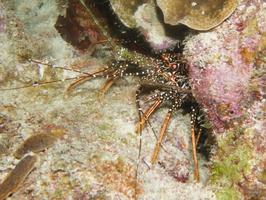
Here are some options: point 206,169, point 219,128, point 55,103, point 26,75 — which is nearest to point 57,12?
point 26,75

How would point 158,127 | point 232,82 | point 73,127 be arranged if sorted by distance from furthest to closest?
point 158,127 → point 73,127 → point 232,82

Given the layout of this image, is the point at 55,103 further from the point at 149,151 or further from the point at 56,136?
the point at 149,151

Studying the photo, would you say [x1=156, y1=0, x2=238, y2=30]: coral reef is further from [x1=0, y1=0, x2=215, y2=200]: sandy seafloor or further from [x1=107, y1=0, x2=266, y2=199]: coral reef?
[x1=0, y1=0, x2=215, y2=200]: sandy seafloor

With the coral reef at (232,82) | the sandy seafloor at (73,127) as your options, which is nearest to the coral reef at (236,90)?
the coral reef at (232,82)

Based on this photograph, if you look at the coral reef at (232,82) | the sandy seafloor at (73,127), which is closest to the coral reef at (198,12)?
the coral reef at (232,82)

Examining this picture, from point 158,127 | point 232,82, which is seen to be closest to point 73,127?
point 158,127

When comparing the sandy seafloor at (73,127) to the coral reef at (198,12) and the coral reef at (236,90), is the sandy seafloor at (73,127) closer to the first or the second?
the coral reef at (236,90)

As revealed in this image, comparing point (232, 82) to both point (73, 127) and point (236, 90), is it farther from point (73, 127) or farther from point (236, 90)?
point (73, 127)

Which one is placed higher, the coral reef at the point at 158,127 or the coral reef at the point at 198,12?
the coral reef at the point at 198,12

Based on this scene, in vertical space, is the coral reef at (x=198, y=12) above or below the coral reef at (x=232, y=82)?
above
